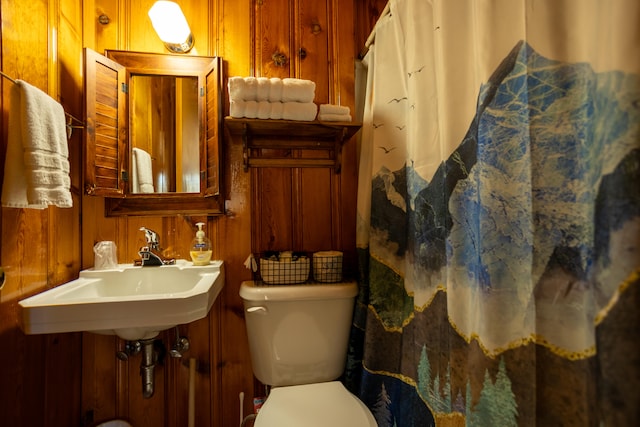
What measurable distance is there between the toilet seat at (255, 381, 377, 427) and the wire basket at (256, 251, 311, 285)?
40 centimetres

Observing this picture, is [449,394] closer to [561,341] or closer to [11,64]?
[561,341]

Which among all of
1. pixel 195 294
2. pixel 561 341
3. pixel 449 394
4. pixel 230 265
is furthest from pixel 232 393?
pixel 561 341

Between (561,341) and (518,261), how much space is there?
0.14 metres

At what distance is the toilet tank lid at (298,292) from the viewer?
A: 1.08 metres

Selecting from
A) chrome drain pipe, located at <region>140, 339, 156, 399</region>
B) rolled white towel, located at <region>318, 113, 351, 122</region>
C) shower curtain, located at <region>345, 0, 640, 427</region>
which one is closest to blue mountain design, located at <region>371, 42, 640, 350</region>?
shower curtain, located at <region>345, 0, 640, 427</region>

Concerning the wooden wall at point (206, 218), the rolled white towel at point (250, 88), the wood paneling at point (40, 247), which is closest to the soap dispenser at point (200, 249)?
the wooden wall at point (206, 218)

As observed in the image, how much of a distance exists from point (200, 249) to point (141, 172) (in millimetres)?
461

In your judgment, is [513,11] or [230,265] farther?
[230,265]

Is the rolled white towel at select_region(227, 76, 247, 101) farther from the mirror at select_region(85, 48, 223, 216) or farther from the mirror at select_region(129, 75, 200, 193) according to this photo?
the mirror at select_region(129, 75, 200, 193)

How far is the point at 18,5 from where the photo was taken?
87 cm

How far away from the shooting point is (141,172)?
1.26 m

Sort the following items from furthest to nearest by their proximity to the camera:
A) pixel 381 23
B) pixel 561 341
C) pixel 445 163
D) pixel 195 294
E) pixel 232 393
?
1. pixel 232 393
2. pixel 381 23
3. pixel 195 294
4. pixel 445 163
5. pixel 561 341

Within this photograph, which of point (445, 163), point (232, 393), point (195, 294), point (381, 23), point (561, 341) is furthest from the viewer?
point (232, 393)

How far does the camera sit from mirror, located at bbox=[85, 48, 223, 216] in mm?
1229
